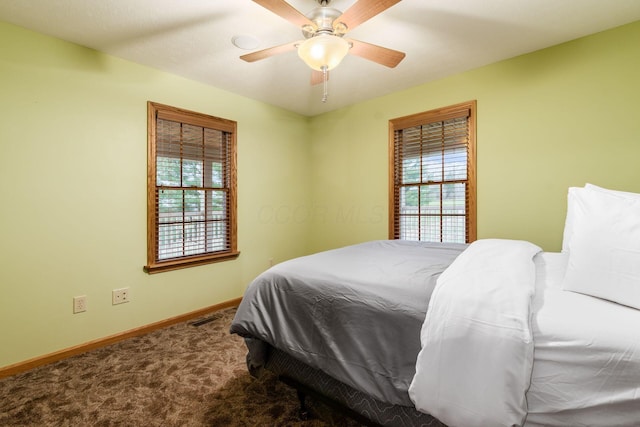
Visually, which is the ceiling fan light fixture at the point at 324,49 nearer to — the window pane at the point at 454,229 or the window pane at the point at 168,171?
the window pane at the point at 168,171

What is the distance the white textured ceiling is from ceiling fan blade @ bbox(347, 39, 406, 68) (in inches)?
11.0

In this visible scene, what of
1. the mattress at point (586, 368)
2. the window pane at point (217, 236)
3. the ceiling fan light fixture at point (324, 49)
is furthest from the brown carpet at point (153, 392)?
the ceiling fan light fixture at point (324, 49)

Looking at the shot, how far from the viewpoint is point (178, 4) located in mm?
1913

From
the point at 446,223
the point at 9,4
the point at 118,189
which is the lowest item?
the point at 446,223

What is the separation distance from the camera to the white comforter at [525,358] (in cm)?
83

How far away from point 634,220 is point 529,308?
0.51 m

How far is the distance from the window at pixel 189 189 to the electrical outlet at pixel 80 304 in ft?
1.66

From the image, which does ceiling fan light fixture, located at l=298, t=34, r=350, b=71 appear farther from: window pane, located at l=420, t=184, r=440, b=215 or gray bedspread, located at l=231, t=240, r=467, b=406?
window pane, located at l=420, t=184, r=440, b=215

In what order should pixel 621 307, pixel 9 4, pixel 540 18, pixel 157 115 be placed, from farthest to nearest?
1. pixel 157 115
2. pixel 540 18
3. pixel 9 4
4. pixel 621 307

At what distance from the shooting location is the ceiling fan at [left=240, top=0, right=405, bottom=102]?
152cm

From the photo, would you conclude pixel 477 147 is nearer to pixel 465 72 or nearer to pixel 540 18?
A: pixel 465 72

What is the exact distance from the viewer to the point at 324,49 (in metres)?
1.69

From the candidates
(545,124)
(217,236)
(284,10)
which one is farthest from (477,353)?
(217,236)

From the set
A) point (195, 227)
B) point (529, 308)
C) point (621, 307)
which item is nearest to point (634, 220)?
point (621, 307)
